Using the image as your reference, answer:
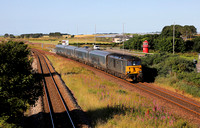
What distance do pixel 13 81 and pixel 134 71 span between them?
16.9 meters

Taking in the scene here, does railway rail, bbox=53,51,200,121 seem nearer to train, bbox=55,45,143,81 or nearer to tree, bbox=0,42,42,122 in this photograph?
train, bbox=55,45,143,81

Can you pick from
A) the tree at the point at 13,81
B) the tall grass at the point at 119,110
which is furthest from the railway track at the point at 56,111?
the tree at the point at 13,81

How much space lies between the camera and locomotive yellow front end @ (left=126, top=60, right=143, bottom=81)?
24.3m

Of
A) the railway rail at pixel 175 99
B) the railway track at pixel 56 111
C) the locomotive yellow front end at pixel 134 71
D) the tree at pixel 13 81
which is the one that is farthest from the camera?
the locomotive yellow front end at pixel 134 71

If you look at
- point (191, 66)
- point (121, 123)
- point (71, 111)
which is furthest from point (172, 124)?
point (191, 66)

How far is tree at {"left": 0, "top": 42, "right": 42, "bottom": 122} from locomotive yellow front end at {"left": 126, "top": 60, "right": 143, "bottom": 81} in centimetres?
1494

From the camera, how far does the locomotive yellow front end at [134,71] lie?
79.7 ft

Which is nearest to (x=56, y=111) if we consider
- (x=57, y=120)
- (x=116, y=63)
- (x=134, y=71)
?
(x=57, y=120)

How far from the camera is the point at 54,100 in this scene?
1920cm

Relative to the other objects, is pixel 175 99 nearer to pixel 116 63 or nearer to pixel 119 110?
pixel 119 110

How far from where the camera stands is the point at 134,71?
24.5 meters

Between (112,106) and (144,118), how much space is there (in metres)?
3.29

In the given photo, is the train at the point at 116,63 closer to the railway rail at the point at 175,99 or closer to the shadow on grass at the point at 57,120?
the railway rail at the point at 175,99

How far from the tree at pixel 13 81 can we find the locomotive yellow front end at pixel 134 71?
14.9 meters
